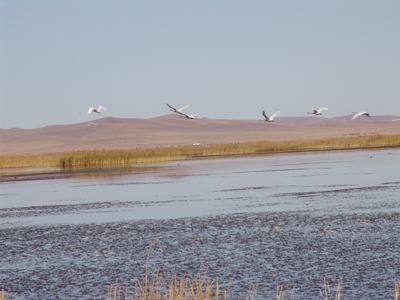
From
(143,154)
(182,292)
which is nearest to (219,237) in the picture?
(182,292)

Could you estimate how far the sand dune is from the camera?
133475 millimetres

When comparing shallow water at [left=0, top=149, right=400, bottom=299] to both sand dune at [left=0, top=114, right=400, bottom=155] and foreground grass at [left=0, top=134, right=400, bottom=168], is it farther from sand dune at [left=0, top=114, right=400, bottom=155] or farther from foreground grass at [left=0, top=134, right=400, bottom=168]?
sand dune at [left=0, top=114, right=400, bottom=155]

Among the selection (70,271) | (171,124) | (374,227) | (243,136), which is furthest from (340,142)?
(171,124)

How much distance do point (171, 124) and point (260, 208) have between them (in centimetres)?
16449

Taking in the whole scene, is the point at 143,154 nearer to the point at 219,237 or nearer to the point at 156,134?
the point at 219,237

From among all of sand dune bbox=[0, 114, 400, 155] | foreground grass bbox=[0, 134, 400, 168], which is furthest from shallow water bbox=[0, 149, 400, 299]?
sand dune bbox=[0, 114, 400, 155]

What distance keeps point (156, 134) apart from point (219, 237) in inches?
5571

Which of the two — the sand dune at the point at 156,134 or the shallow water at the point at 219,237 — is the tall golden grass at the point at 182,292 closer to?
the shallow water at the point at 219,237

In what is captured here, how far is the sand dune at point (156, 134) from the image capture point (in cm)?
13348

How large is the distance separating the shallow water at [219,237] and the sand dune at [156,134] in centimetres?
10269

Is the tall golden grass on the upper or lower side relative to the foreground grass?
lower

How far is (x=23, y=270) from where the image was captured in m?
9.76

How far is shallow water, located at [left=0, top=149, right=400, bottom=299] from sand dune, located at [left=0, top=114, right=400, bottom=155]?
103 metres

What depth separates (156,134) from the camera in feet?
501
